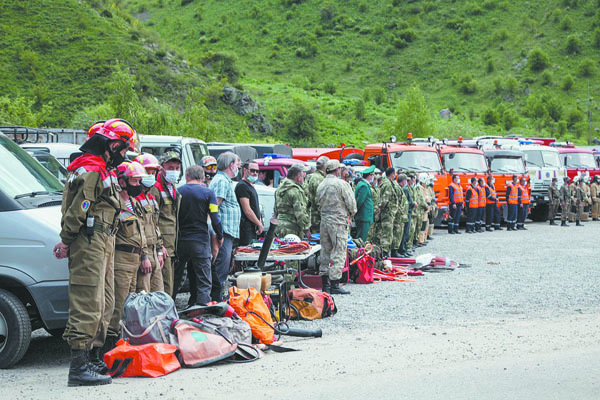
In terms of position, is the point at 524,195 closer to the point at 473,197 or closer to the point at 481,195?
the point at 481,195

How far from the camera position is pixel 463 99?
253ft

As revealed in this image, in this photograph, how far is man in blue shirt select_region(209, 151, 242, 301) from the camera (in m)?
8.80

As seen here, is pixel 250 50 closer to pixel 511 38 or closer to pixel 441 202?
pixel 511 38

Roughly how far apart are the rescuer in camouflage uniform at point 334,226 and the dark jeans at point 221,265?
186 centimetres

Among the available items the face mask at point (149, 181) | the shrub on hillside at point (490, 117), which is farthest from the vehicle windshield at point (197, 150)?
the shrub on hillside at point (490, 117)

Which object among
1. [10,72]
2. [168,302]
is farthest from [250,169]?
[10,72]

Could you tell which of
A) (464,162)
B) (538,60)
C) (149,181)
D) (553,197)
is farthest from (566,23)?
(149,181)

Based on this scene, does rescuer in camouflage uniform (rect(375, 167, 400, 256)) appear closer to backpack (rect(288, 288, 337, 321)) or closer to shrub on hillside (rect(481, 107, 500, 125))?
backpack (rect(288, 288, 337, 321))

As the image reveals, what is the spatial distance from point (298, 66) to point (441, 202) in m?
71.2

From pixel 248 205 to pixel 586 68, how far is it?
76521 mm

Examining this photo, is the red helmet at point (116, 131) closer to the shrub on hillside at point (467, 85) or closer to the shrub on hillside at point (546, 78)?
the shrub on hillside at point (467, 85)

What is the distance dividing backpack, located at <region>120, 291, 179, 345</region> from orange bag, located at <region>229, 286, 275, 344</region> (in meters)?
0.92

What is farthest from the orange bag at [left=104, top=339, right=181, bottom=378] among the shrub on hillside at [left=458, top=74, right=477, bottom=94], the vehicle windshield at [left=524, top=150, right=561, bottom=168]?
the shrub on hillside at [left=458, top=74, right=477, bottom=94]

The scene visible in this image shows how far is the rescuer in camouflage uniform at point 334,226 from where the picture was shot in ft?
33.3
